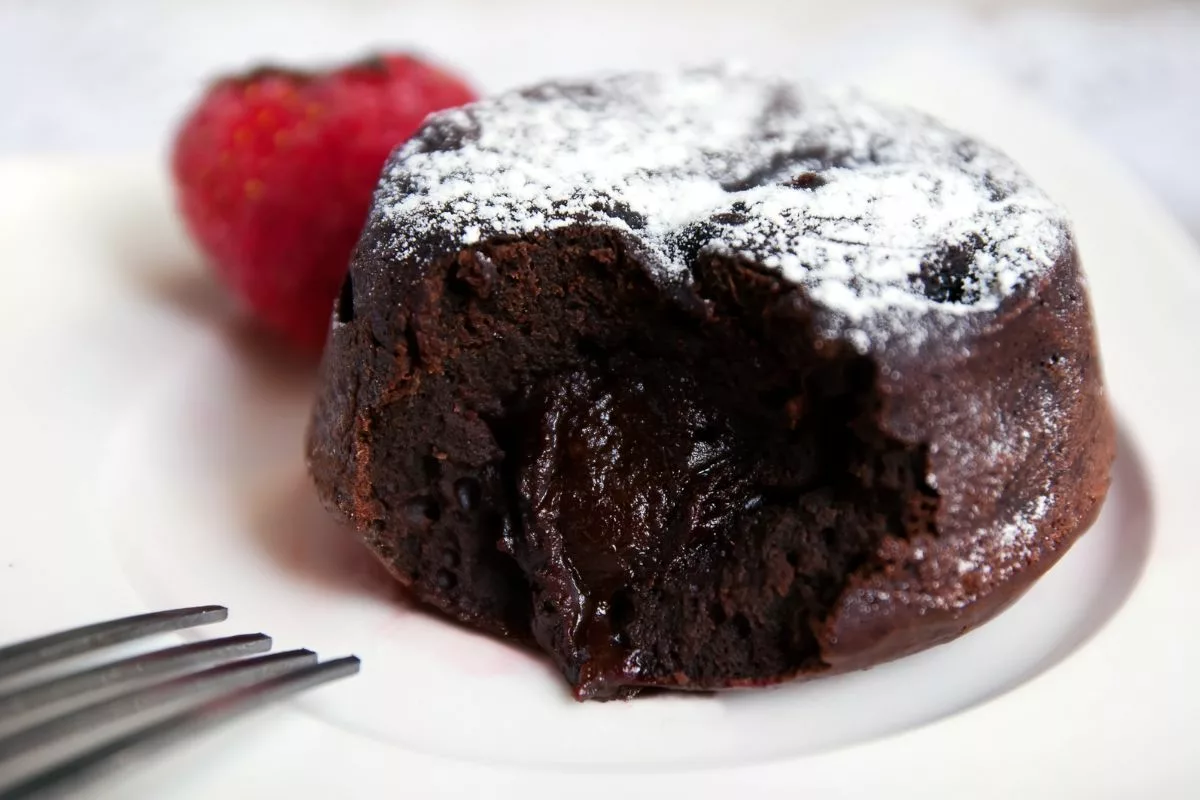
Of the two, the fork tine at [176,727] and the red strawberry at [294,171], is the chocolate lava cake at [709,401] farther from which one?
the red strawberry at [294,171]

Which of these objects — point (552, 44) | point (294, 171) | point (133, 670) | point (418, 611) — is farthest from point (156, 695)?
point (552, 44)

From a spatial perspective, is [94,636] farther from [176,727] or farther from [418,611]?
[418,611]

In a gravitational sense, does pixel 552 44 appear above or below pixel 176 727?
above

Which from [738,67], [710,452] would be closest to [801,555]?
[710,452]

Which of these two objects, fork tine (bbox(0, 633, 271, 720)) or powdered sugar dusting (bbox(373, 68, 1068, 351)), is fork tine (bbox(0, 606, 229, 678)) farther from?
powdered sugar dusting (bbox(373, 68, 1068, 351))

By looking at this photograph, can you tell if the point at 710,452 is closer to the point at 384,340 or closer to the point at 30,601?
the point at 384,340

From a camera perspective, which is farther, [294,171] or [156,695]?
[294,171]
